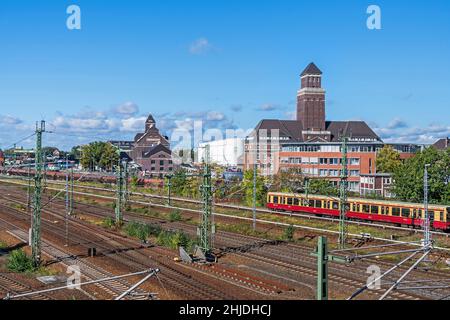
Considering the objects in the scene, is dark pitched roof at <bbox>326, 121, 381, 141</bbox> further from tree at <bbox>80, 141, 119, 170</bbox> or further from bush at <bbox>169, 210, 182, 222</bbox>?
bush at <bbox>169, 210, 182, 222</bbox>

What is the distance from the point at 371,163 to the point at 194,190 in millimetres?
27095

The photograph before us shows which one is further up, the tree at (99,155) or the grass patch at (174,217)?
the tree at (99,155)

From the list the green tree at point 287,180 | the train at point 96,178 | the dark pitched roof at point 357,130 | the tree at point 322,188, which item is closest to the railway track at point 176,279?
the tree at point 322,188

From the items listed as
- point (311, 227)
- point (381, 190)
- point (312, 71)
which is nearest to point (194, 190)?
point (381, 190)

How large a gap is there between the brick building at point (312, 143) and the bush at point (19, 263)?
5014 centimetres

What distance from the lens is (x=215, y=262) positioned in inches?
1215

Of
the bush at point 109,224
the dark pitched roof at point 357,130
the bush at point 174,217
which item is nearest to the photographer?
the bush at point 109,224

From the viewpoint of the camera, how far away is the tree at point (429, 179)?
Result: 4681 centimetres

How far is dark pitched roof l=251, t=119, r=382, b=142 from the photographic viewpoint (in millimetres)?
106000

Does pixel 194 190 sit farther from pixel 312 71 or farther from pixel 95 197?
pixel 312 71

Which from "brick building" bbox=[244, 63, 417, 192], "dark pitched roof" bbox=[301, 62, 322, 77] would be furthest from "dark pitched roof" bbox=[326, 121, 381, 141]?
"dark pitched roof" bbox=[301, 62, 322, 77]

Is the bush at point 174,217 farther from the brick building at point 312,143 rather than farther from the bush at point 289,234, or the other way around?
the brick building at point 312,143

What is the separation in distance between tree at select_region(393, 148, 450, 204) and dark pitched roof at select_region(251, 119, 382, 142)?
54.8 meters

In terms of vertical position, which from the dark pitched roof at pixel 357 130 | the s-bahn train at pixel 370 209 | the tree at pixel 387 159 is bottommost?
the s-bahn train at pixel 370 209
